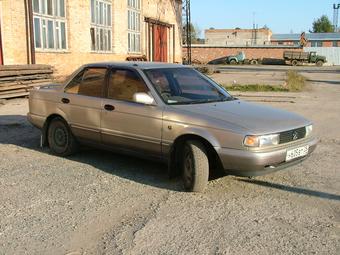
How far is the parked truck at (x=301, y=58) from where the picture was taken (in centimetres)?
6022

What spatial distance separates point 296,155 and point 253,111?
813 millimetres

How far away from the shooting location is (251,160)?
5148mm

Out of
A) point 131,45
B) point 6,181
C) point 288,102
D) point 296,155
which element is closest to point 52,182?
point 6,181

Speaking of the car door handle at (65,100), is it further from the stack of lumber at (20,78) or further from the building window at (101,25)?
the building window at (101,25)

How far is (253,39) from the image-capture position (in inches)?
3816

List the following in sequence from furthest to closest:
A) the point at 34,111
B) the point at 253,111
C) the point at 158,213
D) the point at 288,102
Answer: the point at 288,102
the point at 34,111
the point at 253,111
the point at 158,213

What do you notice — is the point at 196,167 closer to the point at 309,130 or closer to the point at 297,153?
the point at 297,153

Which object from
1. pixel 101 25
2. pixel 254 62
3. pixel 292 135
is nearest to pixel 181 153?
pixel 292 135

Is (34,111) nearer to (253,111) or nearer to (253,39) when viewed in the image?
(253,111)

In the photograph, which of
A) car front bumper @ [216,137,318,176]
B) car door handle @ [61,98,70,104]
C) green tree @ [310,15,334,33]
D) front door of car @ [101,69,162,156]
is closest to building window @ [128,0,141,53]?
car door handle @ [61,98,70,104]

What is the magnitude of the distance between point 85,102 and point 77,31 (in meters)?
15.5

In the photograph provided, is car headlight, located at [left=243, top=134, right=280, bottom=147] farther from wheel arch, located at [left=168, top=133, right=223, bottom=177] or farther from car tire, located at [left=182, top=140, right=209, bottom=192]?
car tire, located at [left=182, top=140, right=209, bottom=192]

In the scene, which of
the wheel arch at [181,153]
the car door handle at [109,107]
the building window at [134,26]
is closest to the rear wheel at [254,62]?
the building window at [134,26]

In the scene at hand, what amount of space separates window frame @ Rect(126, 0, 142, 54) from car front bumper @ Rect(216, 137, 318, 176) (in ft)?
75.2
